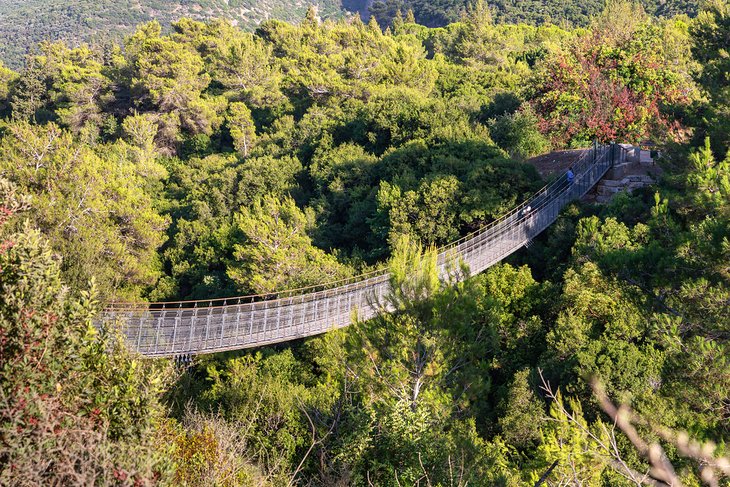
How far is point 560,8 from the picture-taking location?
66.6 meters

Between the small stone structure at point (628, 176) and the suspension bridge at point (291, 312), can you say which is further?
the small stone structure at point (628, 176)

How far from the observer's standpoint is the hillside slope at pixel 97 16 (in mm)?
92750

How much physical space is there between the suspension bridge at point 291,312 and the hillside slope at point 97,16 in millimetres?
83008

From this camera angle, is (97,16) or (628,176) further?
(97,16)

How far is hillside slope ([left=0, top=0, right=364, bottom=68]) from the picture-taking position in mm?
92750

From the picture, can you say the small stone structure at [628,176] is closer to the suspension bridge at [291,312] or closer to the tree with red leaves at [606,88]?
the suspension bridge at [291,312]

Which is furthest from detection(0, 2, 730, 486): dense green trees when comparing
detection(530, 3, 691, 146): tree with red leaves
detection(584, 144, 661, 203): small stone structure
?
detection(584, 144, 661, 203): small stone structure

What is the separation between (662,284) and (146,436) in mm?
6932

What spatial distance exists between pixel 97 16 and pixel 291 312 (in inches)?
3973

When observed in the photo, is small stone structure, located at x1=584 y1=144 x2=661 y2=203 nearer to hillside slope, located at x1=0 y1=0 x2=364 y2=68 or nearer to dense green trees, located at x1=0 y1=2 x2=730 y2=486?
dense green trees, located at x1=0 y1=2 x2=730 y2=486

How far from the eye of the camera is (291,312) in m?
14.1

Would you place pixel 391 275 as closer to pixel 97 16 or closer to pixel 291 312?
pixel 291 312

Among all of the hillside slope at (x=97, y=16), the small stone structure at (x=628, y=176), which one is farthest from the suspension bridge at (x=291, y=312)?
the hillside slope at (x=97, y=16)

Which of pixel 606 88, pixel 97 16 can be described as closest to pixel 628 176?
pixel 606 88
